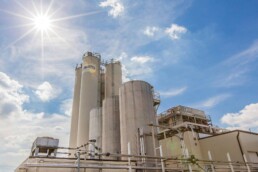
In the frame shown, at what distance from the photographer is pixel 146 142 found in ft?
52.9

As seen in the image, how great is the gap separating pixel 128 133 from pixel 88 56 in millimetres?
19259

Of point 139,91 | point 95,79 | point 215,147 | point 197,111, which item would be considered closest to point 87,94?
point 95,79

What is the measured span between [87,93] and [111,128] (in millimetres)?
9699

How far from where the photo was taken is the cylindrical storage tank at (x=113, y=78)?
103 ft

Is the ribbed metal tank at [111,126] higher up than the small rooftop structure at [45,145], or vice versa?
the ribbed metal tank at [111,126]

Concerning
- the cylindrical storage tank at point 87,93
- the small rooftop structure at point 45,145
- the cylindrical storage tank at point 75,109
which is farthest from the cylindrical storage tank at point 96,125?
the small rooftop structure at point 45,145

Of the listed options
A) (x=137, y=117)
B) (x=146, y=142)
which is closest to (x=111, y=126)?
(x=137, y=117)

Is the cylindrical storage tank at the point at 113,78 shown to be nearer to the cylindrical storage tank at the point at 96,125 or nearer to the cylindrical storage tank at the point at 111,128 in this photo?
the cylindrical storage tank at the point at 96,125

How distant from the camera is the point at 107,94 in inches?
1230

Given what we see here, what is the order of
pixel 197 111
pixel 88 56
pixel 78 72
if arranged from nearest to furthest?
1. pixel 197 111
2. pixel 88 56
3. pixel 78 72

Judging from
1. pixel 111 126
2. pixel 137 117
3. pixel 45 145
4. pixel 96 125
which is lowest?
pixel 45 145

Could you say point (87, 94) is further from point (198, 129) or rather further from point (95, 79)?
point (198, 129)

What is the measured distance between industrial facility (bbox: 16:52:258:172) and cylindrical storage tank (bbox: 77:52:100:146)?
145mm

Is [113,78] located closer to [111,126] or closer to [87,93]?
[87,93]
